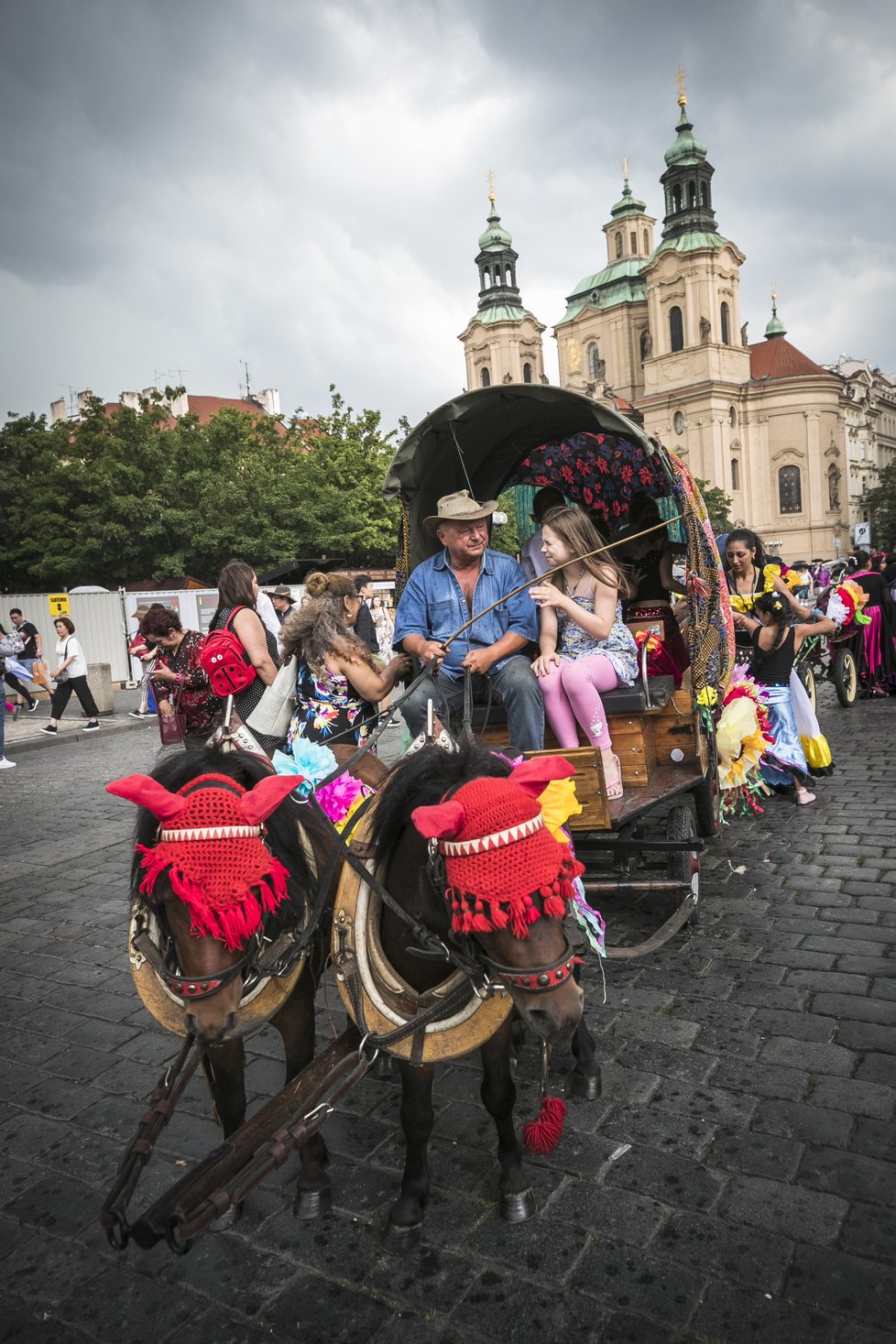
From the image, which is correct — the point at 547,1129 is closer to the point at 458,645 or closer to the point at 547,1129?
the point at 547,1129

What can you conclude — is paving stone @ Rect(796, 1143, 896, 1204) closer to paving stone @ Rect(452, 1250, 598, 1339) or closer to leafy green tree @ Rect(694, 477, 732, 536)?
paving stone @ Rect(452, 1250, 598, 1339)

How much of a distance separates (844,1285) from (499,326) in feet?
253

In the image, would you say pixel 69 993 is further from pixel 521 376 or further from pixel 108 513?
pixel 521 376

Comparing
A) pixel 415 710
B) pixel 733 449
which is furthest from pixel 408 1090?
pixel 733 449

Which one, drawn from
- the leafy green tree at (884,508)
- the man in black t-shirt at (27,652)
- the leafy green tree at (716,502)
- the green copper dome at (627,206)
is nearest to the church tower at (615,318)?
the green copper dome at (627,206)

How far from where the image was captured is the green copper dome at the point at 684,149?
6494 cm

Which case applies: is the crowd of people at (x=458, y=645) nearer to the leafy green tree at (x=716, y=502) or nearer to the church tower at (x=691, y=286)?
the leafy green tree at (x=716, y=502)

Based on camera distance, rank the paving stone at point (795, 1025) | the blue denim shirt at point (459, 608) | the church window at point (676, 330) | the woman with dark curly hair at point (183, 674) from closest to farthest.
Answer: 1. the paving stone at point (795, 1025)
2. the blue denim shirt at point (459, 608)
3. the woman with dark curly hair at point (183, 674)
4. the church window at point (676, 330)

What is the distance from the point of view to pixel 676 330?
6606 cm

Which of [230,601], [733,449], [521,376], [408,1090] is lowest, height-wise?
[408,1090]

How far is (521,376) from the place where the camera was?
74.8m

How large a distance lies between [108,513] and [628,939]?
1084 inches

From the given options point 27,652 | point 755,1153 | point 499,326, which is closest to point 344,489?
point 27,652

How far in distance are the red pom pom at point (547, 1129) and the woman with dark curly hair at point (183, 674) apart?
9.80ft
